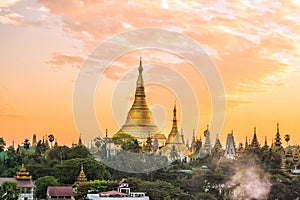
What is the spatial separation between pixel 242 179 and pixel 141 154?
7.20 metres

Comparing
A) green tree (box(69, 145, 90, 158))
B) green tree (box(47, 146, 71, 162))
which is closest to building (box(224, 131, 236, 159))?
green tree (box(69, 145, 90, 158))

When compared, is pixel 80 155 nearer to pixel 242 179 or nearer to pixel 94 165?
pixel 94 165

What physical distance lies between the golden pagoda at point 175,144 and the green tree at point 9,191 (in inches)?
782

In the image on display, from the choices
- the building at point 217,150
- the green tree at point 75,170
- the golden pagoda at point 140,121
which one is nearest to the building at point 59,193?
the green tree at point 75,170

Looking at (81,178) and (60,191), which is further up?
(81,178)

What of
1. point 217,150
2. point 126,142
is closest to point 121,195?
point 126,142

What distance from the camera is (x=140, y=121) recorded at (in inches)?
1759

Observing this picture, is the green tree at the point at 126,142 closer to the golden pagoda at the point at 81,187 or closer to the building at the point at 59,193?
the golden pagoda at the point at 81,187

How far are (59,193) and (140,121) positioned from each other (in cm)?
1885

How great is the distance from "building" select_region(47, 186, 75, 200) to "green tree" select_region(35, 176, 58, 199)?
148 cm

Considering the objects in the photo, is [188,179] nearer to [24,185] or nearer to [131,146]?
[131,146]

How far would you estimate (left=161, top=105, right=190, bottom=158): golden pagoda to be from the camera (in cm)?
4384

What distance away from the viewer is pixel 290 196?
1197 inches

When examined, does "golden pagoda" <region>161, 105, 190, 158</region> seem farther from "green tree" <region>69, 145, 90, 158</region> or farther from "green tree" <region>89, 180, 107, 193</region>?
"green tree" <region>89, 180, 107, 193</region>
